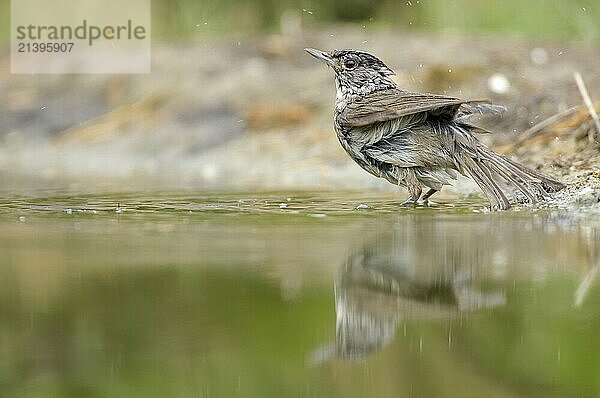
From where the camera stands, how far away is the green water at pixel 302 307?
282cm

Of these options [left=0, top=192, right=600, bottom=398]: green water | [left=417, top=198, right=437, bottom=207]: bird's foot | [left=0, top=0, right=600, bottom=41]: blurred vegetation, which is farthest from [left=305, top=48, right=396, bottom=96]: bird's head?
[left=0, top=0, right=600, bottom=41]: blurred vegetation

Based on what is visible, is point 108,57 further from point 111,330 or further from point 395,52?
point 111,330

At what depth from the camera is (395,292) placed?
12.3ft

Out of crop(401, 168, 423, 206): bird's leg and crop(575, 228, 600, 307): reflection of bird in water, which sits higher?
crop(401, 168, 423, 206): bird's leg

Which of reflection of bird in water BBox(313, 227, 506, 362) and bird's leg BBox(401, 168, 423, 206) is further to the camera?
bird's leg BBox(401, 168, 423, 206)

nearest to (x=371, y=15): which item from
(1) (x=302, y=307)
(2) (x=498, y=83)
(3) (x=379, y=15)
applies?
(3) (x=379, y=15)

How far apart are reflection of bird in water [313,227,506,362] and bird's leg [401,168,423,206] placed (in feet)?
6.17

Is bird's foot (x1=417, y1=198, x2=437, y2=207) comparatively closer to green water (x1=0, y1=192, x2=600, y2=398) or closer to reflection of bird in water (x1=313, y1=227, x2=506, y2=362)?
green water (x1=0, y1=192, x2=600, y2=398)

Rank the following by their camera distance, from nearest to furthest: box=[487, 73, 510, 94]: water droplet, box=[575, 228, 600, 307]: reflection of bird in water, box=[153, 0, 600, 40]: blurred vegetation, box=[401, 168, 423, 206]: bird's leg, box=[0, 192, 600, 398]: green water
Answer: box=[0, 192, 600, 398]: green water
box=[575, 228, 600, 307]: reflection of bird in water
box=[401, 168, 423, 206]: bird's leg
box=[487, 73, 510, 94]: water droplet
box=[153, 0, 600, 40]: blurred vegetation

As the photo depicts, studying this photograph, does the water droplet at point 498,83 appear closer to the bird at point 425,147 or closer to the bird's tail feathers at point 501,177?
the bird at point 425,147

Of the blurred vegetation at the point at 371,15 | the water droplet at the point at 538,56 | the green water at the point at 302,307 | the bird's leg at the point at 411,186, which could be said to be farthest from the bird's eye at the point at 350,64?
the blurred vegetation at the point at 371,15

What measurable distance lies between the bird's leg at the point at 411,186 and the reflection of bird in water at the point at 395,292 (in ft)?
6.17

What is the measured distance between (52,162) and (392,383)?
8.30 metres

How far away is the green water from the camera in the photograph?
9.26 feet
